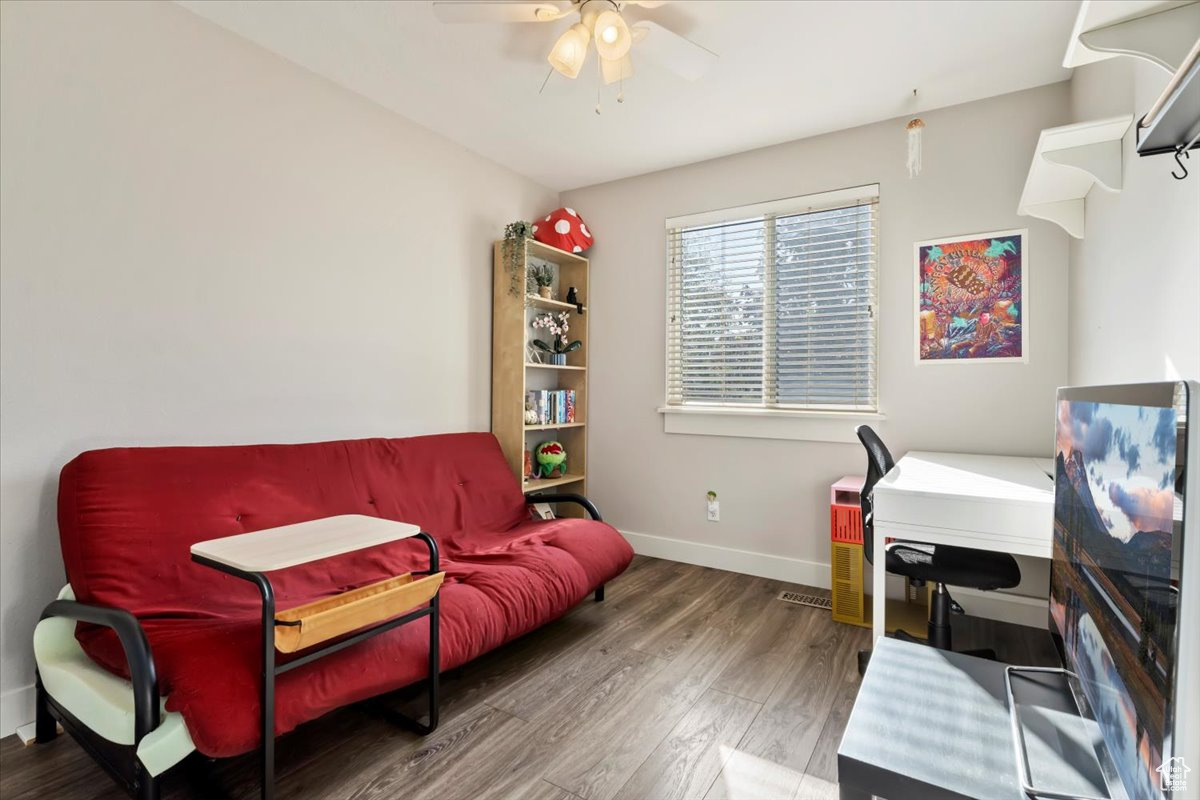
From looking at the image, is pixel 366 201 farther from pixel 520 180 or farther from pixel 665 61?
pixel 665 61

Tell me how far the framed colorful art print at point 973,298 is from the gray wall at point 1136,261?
28cm

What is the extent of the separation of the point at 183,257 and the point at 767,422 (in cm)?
289

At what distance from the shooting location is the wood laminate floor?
5.14ft

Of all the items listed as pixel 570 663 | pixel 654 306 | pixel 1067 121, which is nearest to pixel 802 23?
pixel 1067 121

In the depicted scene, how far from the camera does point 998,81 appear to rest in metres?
2.54

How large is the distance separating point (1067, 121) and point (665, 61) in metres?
1.89

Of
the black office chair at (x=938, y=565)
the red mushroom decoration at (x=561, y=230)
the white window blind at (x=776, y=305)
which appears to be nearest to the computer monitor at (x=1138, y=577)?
the black office chair at (x=938, y=565)

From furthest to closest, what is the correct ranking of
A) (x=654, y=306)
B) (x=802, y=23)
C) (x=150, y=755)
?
(x=654, y=306), (x=802, y=23), (x=150, y=755)

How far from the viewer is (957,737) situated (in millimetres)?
1002

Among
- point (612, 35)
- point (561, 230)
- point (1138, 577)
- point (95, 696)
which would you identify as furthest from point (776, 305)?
point (95, 696)

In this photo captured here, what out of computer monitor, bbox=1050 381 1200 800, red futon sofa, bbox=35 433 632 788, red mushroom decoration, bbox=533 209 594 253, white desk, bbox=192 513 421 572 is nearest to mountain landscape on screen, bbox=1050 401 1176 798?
computer monitor, bbox=1050 381 1200 800

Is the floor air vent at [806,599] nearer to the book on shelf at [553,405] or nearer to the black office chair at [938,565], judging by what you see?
the black office chair at [938,565]

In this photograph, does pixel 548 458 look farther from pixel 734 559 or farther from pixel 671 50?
pixel 671 50

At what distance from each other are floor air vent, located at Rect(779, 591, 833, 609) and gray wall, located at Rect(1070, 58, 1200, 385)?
1.51 meters
